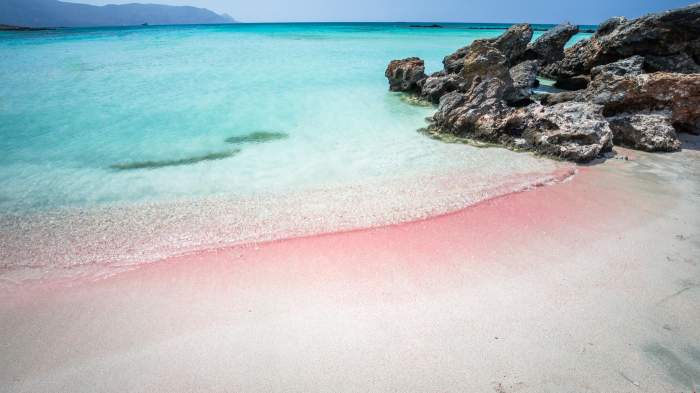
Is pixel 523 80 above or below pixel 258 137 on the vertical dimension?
above

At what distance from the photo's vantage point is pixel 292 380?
102 inches

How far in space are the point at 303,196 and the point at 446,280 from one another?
2.94 meters

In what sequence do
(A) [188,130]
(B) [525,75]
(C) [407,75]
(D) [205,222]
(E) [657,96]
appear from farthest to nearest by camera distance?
(C) [407,75], (B) [525,75], (A) [188,130], (E) [657,96], (D) [205,222]

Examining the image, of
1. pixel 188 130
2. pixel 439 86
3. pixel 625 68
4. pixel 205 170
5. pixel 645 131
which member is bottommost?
pixel 205 170

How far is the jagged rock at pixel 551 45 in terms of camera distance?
15328mm

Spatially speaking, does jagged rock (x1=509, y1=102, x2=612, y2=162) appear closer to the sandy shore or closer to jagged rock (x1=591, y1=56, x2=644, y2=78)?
the sandy shore

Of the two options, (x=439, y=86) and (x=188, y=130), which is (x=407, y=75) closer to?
(x=439, y=86)

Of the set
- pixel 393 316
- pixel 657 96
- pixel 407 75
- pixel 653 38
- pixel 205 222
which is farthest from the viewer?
pixel 407 75

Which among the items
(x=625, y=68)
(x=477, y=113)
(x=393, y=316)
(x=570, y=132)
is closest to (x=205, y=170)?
(x=393, y=316)

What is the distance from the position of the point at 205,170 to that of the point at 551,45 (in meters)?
16.3

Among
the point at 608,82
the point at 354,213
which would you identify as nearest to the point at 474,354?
the point at 354,213

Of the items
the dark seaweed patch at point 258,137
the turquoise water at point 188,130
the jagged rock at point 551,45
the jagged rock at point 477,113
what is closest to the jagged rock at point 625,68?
the jagged rock at point 477,113

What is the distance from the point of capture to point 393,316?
3.11 m

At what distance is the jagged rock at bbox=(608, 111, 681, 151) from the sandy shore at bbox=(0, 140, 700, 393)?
3327 millimetres
